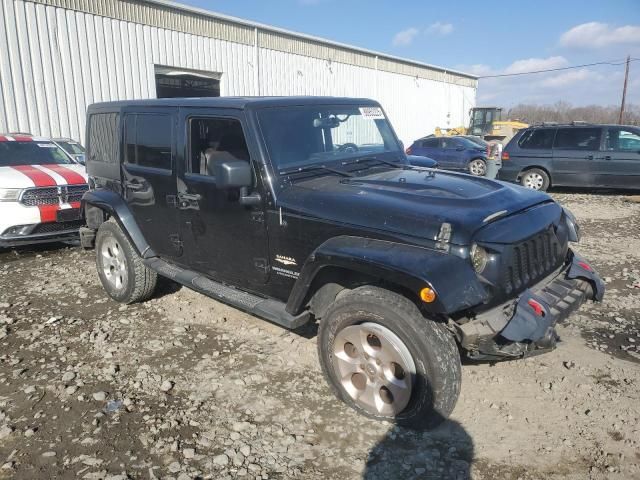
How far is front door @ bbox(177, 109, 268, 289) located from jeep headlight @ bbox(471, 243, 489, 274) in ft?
4.90

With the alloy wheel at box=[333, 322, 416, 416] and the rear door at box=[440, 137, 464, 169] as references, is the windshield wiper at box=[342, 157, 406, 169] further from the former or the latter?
the rear door at box=[440, 137, 464, 169]

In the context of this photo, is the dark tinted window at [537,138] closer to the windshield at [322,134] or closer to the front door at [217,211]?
the windshield at [322,134]

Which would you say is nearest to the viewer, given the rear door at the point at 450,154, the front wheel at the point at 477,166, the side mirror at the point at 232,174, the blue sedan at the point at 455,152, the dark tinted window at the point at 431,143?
the side mirror at the point at 232,174

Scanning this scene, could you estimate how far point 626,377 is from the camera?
3.47 meters

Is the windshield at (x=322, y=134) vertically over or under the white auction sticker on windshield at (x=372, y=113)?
under

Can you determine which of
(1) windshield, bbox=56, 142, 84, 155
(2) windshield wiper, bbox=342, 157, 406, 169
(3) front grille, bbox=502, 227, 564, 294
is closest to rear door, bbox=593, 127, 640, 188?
(2) windshield wiper, bbox=342, 157, 406, 169

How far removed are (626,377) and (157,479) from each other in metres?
3.23

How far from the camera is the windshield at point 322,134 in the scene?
354 cm

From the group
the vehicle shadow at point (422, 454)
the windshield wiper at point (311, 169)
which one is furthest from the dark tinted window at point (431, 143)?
the vehicle shadow at point (422, 454)

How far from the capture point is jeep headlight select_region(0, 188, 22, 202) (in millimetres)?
6676

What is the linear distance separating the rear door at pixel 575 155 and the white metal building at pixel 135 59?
35.7 feet

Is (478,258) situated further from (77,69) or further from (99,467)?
(77,69)

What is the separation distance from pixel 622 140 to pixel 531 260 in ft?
32.1

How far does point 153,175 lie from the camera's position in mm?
4344
